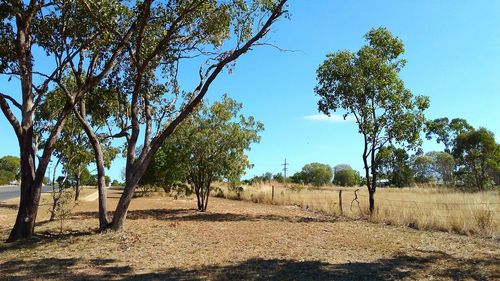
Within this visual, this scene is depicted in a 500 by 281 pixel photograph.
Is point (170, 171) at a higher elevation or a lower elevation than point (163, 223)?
higher

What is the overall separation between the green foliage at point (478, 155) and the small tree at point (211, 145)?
22.8 meters

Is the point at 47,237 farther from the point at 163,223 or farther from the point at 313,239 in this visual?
the point at 313,239

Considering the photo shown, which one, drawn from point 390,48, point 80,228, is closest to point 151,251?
point 80,228

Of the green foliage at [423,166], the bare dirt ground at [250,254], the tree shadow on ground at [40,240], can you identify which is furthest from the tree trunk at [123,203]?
the green foliage at [423,166]

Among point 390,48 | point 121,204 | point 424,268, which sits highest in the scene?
point 390,48

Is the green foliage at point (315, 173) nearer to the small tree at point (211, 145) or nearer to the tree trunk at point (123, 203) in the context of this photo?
the small tree at point (211, 145)

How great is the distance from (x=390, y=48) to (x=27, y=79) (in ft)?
39.6

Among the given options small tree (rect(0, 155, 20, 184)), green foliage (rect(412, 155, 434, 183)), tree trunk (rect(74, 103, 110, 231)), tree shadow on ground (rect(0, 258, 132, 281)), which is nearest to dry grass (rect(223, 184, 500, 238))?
tree trunk (rect(74, 103, 110, 231))

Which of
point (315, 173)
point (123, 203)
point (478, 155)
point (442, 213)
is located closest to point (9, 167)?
point (315, 173)

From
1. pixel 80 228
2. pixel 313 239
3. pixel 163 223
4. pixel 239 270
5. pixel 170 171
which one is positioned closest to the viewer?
pixel 239 270

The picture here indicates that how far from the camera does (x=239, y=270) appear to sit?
781 centimetres

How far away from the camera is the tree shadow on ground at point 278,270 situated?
7.34m

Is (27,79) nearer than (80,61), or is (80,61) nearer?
(27,79)

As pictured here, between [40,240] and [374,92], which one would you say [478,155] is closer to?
[374,92]
